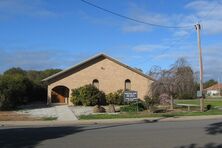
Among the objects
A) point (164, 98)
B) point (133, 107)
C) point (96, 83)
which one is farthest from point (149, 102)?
point (96, 83)

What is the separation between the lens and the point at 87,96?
47.0 meters

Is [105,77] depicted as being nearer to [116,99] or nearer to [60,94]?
[116,99]

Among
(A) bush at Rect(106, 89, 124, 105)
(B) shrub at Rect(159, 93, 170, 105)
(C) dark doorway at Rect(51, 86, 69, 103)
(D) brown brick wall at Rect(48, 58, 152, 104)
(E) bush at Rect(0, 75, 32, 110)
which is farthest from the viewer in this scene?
(C) dark doorway at Rect(51, 86, 69, 103)

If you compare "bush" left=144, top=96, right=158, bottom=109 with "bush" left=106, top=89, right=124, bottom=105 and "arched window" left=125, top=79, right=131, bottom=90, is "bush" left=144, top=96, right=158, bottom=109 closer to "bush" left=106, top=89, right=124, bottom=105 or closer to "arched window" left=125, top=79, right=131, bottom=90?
"bush" left=106, top=89, right=124, bottom=105

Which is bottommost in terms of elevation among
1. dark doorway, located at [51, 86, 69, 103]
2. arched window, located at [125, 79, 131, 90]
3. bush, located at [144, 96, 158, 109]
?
bush, located at [144, 96, 158, 109]

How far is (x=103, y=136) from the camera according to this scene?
16.7 metres

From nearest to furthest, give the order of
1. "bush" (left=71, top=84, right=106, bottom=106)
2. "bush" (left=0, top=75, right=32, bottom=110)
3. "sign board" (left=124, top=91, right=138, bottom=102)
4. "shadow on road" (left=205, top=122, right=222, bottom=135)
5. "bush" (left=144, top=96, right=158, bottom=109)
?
"shadow on road" (left=205, top=122, right=222, bottom=135) → "sign board" (left=124, top=91, right=138, bottom=102) → "bush" (left=0, top=75, right=32, bottom=110) → "bush" (left=144, top=96, right=158, bottom=109) → "bush" (left=71, top=84, right=106, bottom=106)

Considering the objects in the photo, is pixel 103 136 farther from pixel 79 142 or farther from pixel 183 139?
pixel 183 139

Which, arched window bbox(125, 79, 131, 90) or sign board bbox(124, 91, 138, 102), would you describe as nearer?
sign board bbox(124, 91, 138, 102)

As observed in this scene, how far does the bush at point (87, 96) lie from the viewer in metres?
46.9

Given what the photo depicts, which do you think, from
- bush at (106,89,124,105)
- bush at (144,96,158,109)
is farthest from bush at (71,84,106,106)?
bush at (144,96,158,109)

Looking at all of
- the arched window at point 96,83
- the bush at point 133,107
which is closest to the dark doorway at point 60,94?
the arched window at point 96,83

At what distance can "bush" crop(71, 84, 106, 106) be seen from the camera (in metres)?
46.9

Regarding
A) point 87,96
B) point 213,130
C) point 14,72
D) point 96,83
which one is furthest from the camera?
point 14,72
